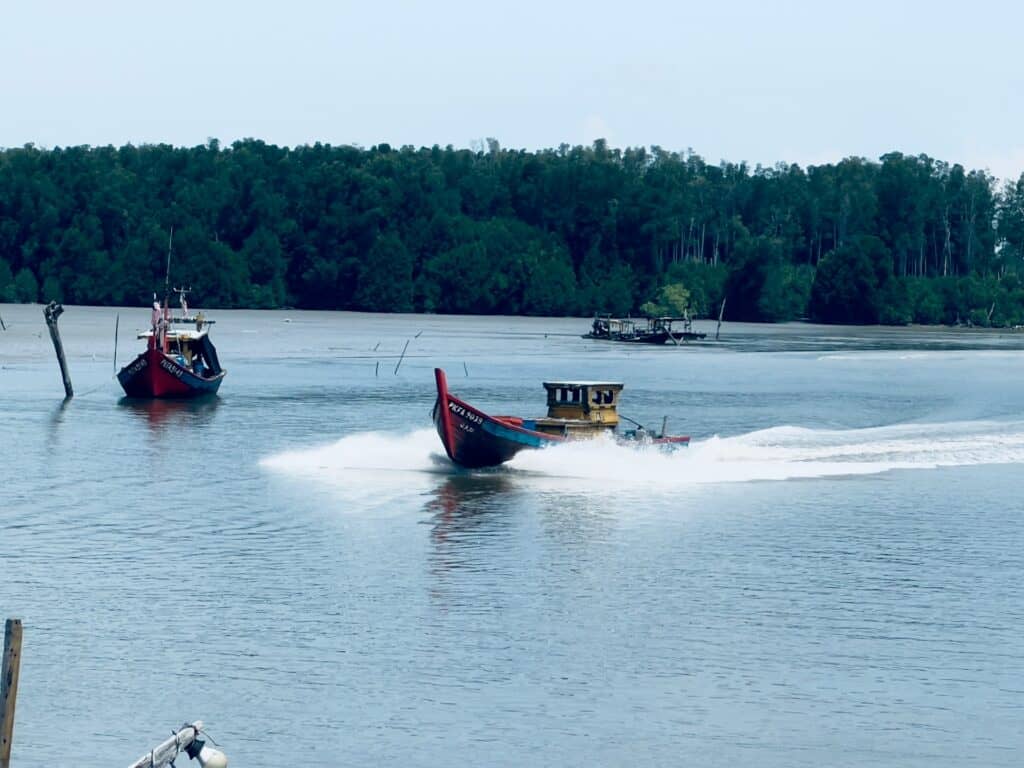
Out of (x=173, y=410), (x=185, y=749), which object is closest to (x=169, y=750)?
(x=185, y=749)

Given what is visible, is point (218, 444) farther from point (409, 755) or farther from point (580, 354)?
point (580, 354)

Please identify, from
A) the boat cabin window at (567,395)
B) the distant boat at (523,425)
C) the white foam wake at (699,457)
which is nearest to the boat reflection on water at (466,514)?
the distant boat at (523,425)

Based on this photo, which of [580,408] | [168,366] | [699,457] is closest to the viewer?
[580,408]

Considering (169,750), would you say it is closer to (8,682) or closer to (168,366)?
(8,682)

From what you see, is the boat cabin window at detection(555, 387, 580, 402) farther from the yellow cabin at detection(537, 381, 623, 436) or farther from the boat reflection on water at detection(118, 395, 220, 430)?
the boat reflection on water at detection(118, 395, 220, 430)

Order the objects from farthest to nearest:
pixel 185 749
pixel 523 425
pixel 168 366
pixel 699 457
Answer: pixel 168 366 → pixel 699 457 → pixel 523 425 → pixel 185 749

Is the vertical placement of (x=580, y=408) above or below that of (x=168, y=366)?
above

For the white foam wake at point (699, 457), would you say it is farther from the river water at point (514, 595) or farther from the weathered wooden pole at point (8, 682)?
the weathered wooden pole at point (8, 682)

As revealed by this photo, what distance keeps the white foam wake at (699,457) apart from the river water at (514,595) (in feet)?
0.55

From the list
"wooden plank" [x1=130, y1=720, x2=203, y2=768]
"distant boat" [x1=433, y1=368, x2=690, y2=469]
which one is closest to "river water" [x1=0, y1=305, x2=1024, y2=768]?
"distant boat" [x1=433, y1=368, x2=690, y2=469]

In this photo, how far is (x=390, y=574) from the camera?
45.4m

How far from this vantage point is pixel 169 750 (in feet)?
85.8

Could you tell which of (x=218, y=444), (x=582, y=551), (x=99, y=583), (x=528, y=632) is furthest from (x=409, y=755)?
(x=218, y=444)

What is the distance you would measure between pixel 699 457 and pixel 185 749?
44.9 metres
